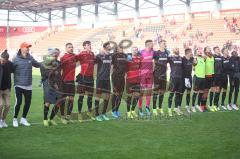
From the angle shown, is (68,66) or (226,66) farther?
(226,66)

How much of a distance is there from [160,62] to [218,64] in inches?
88.5

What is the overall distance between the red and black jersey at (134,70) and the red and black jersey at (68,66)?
5.56 ft

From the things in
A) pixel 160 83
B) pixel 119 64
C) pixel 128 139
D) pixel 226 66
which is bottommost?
pixel 128 139

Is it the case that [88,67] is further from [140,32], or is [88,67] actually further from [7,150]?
[140,32]

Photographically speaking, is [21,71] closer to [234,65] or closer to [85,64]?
[85,64]

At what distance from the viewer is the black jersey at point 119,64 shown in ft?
34.8

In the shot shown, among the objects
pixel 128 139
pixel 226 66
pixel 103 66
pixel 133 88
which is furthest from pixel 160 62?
pixel 128 139

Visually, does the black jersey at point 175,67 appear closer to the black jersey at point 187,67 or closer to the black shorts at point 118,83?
the black jersey at point 187,67

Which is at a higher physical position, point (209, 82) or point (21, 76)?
point (21, 76)

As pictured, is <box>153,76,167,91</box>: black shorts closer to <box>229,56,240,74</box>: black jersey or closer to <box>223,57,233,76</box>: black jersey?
<box>223,57,233,76</box>: black jersey

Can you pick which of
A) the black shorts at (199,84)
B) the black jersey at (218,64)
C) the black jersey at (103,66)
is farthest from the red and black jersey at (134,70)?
the black jersey at (218,64)

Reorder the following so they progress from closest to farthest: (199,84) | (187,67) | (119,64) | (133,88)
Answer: (119,64)
(133,88)
(187,67)
(199,84)

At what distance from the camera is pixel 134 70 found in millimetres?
10906

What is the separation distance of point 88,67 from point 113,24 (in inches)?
1546
